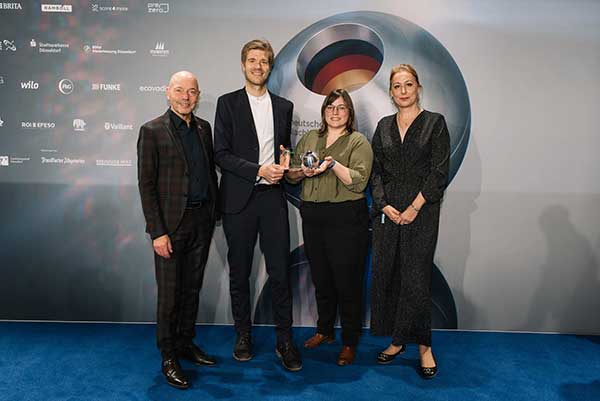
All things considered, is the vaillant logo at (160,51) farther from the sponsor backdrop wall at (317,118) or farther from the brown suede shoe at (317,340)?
the brown suede shoe at (317,340)

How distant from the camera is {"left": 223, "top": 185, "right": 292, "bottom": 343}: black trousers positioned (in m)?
2.86

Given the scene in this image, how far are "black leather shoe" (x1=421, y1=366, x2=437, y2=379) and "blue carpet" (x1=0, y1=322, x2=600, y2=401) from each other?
38 mm

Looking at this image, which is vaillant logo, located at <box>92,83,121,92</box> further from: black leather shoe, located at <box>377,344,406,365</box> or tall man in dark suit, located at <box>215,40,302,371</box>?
black leather shoe, located at <box>377,344,406,365</box>

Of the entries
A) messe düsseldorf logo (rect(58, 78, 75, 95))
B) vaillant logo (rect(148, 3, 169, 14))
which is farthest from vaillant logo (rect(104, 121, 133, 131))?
vaillant logo (rect(148, 3, 169, 14))

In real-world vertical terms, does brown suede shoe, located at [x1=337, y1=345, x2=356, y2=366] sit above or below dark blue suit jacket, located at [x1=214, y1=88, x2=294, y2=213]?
below

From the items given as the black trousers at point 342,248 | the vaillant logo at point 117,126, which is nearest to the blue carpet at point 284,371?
→ the black trousers at point 342,248

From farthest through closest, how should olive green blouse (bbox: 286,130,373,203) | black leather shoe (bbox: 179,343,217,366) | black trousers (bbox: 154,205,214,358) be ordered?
black leather shoe (bbox: 179,343,217,366), olive green blouse (bbox: 286,130,373,203), black trousers (bbox: 154,205,214,358)

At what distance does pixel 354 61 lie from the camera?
11.2 feet

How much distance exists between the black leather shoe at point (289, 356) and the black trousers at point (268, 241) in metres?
0.04

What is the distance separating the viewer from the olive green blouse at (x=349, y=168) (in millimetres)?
2771

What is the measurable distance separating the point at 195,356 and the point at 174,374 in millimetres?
289

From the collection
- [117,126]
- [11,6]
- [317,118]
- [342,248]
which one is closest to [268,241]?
[342,248]

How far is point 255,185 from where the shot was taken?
2.85 meters

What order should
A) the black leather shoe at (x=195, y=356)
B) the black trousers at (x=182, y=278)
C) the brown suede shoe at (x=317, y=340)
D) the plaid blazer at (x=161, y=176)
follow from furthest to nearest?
the brown suede shoe at (x=317, y=340)
the black leather shoe at (x=195, y=356)
the black trousers at (x=182, y=278)
the plaid blazer at (x=161, y=176)
